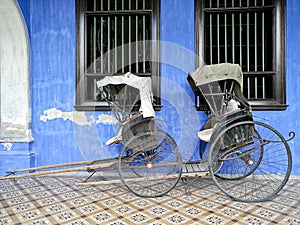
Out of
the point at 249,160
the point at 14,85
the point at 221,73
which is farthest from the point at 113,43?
the point at 249,160

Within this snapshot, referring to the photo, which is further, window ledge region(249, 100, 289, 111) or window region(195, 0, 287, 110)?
window region(195, 0, 287, 110)

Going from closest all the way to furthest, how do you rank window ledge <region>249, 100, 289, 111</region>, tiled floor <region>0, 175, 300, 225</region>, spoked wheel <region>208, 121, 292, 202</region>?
tiled floor <region>0, 175, 300, 225</region> → spoked wheel <region>208, 121, 292, 202</region> → window ledge <region>249, 100, 289, 111</region>

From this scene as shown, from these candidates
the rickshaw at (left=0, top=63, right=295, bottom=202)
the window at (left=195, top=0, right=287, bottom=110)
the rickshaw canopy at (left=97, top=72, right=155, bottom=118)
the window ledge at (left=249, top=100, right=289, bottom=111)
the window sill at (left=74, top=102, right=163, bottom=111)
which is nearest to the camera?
the rickshaw at (left=0, top=63, right=295, bottom=202)

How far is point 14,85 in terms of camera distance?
423cm

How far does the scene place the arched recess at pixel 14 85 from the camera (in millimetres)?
4180

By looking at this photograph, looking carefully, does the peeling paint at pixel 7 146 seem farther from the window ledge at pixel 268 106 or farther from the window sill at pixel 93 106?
the window ledge at pixel 268 106

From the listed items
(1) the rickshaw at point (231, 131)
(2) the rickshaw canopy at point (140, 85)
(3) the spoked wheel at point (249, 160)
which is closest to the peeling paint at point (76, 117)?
(2) the rickshaw canopy at point (140, 85)

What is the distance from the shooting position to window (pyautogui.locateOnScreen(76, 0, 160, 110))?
4.27m

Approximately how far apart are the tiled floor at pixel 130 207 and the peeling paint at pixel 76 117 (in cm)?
112

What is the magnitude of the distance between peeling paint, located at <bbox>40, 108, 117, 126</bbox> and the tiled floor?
1121 mm

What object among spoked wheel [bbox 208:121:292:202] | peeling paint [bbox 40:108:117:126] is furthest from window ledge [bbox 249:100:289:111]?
peeling paint [bbox 40:108:117:126]

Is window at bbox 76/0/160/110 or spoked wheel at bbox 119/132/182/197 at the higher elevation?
window at bbox 76/0/160/110

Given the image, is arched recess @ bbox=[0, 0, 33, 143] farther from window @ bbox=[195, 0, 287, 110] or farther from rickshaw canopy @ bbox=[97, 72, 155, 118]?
window @ bbox=[195, 0, 287, 110]

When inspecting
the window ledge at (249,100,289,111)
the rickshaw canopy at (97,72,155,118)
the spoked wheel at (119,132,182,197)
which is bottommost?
the spoked wheel at (119,132,182,197)
